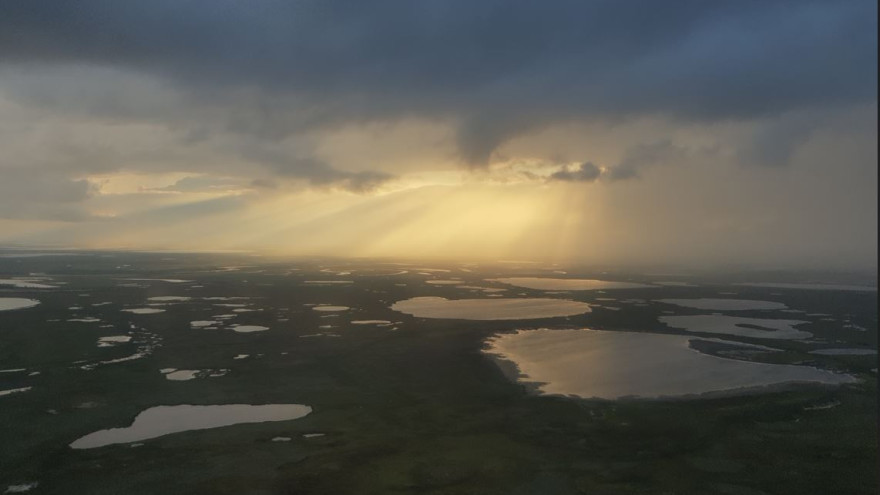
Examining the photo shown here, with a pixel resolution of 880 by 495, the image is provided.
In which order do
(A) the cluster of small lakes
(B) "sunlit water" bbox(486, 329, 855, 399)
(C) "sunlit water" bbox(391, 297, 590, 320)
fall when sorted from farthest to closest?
(C) "sunlit water" bbox(391, 297, 590, 320) → (B) "sunlit water" bbox(486, 329, 855, 399) → (A) the cluster of small lakes

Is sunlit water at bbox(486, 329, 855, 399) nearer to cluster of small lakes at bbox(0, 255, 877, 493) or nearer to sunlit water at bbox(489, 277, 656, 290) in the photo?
cluster of small lakes at bbox(0, 255, 877, 493)

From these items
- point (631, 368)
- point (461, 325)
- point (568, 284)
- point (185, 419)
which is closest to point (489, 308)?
point (461, 325)

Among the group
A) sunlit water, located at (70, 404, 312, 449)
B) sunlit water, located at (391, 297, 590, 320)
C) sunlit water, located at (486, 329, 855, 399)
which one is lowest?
sunlit water, located at (70, 404, 312, 449)

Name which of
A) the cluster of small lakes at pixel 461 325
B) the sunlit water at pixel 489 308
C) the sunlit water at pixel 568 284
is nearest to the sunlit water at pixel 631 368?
the cluster of small lakes at pixel 461 325

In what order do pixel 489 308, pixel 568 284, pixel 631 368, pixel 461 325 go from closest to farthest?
pixel 631 368 < pixel 461 325 < pixel 489 308 < pixel 568 284

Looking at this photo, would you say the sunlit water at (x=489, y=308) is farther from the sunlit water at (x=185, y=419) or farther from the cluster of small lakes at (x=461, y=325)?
the sunlit water at (x=185, y=419)

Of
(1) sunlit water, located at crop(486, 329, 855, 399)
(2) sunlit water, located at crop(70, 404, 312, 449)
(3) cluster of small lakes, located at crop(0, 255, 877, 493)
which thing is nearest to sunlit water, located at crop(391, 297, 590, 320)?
(3) cluster of small lakes, located at crop(0, 255, 877, 493)

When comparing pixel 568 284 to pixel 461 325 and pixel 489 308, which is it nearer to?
pixel 489 308

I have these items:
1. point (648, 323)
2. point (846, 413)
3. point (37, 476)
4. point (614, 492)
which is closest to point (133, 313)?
point (37, 476)
